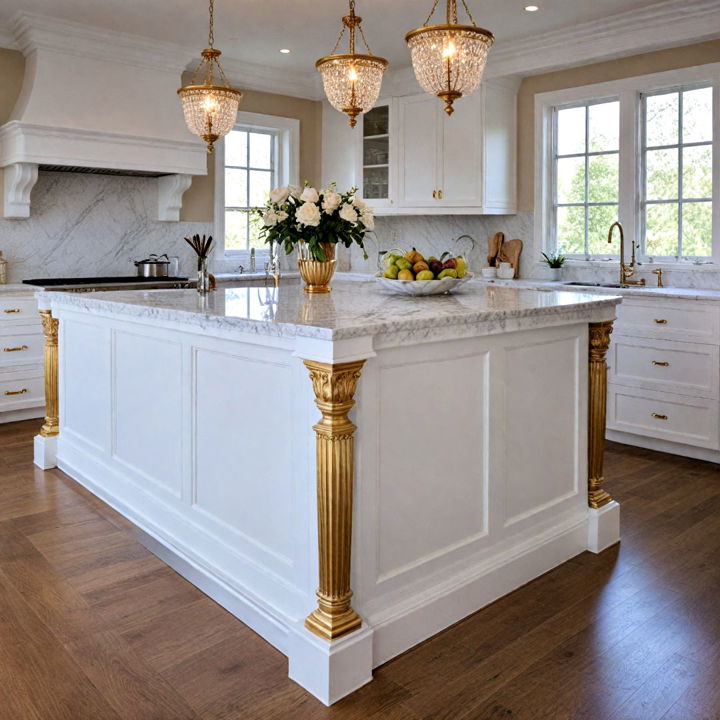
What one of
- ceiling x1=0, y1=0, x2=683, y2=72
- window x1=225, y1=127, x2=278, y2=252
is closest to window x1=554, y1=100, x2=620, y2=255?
ceiling x1=0, y1=0, x2=683, y2=72

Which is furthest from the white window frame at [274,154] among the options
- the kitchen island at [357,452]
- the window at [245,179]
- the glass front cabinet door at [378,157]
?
the kitchen island at [357,452]

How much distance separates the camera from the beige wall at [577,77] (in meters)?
4.66

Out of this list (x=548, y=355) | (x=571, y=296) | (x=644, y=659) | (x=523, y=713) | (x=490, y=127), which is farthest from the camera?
(x=490, y=127)

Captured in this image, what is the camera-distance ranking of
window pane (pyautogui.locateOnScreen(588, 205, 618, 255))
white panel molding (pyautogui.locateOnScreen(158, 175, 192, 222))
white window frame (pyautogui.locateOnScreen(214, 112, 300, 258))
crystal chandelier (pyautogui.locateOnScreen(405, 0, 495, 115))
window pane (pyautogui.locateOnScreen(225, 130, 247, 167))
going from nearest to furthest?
1. crystal chandelier (pyautogui.locateOnScreen(405, 0, 495, 115))
2. window pane (pyautogui.locateOnScreen(588, 205, 618, 255))
3. white panel molding (pyautogui.locateOnScreen(158, 175, 192, 222))
4. white window frame (pyautogui.locateOnScreen(214, 112, 300, 258))
5. window pane (pyautogui.locateOnScreen(225, 130, 247, 167))

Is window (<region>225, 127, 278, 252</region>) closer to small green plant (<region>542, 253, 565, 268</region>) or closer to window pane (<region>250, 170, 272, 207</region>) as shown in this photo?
window pane (<region>250, 170, 272, 207</region>)

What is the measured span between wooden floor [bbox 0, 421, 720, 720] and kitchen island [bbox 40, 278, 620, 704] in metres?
0.09

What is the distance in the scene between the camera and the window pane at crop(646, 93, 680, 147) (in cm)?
486

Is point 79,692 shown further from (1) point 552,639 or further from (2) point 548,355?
(2) point 548,355

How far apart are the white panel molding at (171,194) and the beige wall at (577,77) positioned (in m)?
2.61

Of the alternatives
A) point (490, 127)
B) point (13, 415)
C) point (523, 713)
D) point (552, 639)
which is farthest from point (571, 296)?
point (13, 415)

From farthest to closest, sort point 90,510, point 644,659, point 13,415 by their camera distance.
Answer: point 13,415 → point 90,510 → point 644,659

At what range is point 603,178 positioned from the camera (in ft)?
17.3

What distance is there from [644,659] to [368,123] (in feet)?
17.0

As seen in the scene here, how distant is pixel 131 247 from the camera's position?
585 cm
